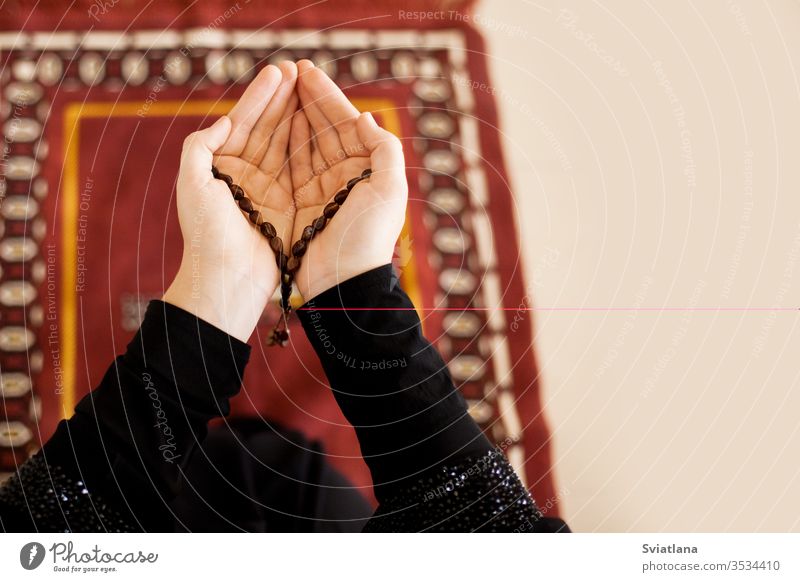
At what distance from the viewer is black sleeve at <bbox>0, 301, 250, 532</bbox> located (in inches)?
12.5

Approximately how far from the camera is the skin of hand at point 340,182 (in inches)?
13.1

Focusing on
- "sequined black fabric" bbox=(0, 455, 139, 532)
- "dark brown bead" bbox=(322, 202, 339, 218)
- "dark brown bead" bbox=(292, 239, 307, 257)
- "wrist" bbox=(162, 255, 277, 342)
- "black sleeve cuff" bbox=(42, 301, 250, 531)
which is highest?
"dark brown bead" bbox=(322, 202, 339, 218)

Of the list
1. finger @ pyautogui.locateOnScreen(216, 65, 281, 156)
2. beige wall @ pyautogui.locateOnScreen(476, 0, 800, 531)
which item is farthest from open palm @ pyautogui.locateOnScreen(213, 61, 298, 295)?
beige wall @ pyautogui.locateOnScreen(476, 0, 800, 531)

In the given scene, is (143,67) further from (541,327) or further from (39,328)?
(541,327)

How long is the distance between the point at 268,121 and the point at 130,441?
0.16 metres

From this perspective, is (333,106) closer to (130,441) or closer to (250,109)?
(250,109)

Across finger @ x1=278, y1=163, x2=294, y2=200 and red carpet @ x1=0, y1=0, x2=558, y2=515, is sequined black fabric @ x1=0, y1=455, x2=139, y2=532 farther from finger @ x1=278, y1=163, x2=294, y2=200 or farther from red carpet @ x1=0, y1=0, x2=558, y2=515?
finger @ x1=278, y1=163, x2=294, y2=200

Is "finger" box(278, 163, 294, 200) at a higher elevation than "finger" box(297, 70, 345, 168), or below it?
below

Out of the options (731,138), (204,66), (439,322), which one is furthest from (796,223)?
(204,66)

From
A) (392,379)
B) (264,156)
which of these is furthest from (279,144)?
(392,379)

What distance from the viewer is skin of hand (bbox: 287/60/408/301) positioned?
0.33m

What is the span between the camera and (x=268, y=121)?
Result: 34 centimetres

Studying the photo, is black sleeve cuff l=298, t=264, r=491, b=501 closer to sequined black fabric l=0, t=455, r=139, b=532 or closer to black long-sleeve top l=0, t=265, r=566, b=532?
black long-sleeve top l=0, t=265, r=566, b=532

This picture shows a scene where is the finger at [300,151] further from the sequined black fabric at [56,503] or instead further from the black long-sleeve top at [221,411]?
the sequined black fabric at [56,503]
